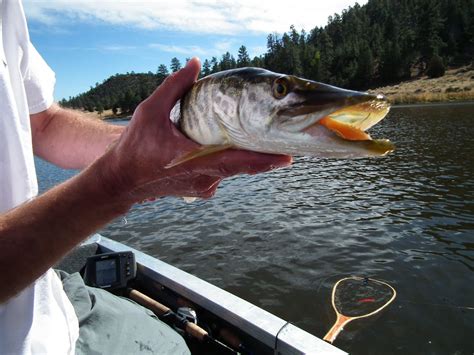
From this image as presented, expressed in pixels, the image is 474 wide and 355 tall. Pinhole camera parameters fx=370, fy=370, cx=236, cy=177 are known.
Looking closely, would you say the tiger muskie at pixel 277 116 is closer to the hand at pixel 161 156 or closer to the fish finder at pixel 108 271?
the hand at pixel 161 156

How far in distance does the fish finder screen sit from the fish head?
3.28 meters

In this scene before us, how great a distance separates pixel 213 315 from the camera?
4023mm

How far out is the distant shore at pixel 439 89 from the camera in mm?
60588

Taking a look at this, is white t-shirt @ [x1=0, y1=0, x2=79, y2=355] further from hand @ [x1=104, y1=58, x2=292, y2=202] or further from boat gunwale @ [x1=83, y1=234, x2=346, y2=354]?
boat gunwale @ [x1=83, y1=234, x2=346, y2=354]

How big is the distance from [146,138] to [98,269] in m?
3.22

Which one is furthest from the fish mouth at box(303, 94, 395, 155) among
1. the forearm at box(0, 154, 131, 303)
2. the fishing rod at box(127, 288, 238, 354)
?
the fishing rod at box(127, 288, 238, 354)

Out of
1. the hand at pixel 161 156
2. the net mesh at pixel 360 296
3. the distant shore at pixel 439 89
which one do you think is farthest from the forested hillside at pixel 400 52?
the hand at pixel 161 156

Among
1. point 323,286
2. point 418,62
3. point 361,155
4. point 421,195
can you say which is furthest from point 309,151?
point 418,62

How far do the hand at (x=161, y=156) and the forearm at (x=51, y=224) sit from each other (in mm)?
104

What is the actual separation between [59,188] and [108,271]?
307 centimetres

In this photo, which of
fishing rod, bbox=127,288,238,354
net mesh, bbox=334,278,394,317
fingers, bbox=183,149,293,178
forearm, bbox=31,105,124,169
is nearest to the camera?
fingers, bbox=183,149,293,178

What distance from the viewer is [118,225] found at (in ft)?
49.2

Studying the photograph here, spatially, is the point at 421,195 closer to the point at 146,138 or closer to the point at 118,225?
the point at 118,225

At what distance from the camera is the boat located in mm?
3234
